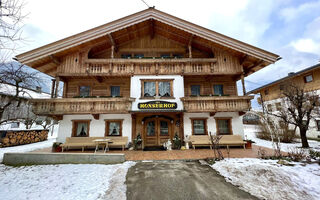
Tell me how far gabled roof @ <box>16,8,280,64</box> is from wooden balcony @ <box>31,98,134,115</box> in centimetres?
405

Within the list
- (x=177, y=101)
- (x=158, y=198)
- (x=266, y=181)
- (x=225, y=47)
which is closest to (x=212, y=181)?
(x=266, y=181)

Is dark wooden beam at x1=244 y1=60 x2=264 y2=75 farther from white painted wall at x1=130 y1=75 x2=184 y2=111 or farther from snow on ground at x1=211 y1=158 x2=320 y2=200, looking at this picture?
snow on ground at x1=211 y1=158 x2=320 y2=200

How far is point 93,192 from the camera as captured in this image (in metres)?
4.32

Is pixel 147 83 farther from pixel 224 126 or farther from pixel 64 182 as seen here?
pixel 64 182

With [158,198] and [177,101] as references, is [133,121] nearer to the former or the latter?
[177,101]

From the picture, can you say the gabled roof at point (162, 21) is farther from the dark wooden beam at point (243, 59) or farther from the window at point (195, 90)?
the window at point (195, 90)

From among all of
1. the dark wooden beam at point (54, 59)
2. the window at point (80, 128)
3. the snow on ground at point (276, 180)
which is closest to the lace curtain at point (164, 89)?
the snow on ground at point (276, 180)

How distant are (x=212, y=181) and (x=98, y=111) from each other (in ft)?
28.5

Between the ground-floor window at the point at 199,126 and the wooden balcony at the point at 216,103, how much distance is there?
1664 mm

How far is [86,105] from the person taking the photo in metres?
9.99

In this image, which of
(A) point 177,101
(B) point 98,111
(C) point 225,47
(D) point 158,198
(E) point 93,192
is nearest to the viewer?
(D) point 158,198

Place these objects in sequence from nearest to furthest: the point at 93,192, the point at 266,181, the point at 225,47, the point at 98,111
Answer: the point at 93,192 < the point at 266,181 < the point at 98,111 < the point at 225,47

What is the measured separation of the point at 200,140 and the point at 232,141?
8.45 feet

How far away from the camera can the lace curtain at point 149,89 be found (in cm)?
1117
